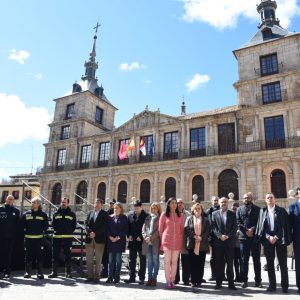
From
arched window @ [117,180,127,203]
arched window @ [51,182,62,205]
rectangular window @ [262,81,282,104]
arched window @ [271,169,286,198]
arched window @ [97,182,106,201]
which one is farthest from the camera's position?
arched window @ [51,182,62,205]

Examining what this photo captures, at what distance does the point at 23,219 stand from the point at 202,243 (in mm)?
4500

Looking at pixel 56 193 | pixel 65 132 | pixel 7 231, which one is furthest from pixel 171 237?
pixel 65 132

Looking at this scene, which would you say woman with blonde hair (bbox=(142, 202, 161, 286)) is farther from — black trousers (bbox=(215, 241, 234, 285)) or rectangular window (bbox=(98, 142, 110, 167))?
rectangular window (bbox=(98, 142, 110, 167))

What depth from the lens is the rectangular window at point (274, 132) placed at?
20531 millimetres

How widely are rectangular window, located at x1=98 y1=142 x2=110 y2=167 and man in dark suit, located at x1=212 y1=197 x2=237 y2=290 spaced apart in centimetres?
2174

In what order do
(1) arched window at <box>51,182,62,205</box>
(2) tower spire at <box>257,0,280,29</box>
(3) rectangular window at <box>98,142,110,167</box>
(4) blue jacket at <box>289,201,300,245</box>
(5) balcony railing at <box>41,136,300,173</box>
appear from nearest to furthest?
(4) blue jacket at <box>289,201,300,245</box> → (5) balcony railing at <box>41,136,300,173</box> → (2) tower spire at <box>257,0,280,29</box> → (3) rectangular window at <box>98,142,110,167</box> → (1) arched window at <box>51,182,62,205</box>

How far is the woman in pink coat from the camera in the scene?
248 inches

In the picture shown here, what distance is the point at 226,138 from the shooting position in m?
22.6

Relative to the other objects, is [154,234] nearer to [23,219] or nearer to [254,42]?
[23,219]

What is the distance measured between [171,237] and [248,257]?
1858 mm

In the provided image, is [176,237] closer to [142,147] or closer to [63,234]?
[63,234]

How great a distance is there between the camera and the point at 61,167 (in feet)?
99.0

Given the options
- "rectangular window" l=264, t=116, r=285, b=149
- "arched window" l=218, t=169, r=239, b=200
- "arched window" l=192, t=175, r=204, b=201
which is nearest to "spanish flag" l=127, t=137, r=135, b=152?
"arched window" l=192, t=175, r=204, b=201

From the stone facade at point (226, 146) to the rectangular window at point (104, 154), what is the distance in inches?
5.2
